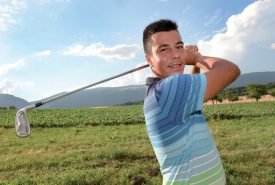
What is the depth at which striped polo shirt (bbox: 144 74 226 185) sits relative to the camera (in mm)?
2443

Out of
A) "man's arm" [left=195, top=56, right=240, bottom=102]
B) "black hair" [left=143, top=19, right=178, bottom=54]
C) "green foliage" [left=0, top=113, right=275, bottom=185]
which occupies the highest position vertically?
"black hair" [left=143, top=19, right=178, bottom=54]

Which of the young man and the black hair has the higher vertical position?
the black hair

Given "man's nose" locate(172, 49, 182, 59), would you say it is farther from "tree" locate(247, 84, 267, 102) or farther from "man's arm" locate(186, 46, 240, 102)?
"tree" locate(247, 84, 267, 102)

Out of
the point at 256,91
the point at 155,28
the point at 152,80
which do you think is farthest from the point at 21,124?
the point at 256,91

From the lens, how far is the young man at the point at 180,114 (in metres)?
2.45

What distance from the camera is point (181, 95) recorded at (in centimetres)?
246

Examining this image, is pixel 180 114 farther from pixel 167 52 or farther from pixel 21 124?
pixel 21 124

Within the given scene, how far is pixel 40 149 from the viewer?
61.5 feet

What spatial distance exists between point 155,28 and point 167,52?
0.59ft

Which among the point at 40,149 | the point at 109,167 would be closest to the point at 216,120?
the point at 40,149

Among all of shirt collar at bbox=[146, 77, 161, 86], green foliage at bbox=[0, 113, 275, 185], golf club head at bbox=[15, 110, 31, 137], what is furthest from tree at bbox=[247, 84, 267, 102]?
shirt collar at bbox=[146, 77, 161, 86]

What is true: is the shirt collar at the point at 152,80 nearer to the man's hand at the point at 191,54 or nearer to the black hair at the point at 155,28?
the black hair at the point at 155,28

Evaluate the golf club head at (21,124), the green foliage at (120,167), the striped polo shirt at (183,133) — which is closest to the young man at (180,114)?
the striped polo shirt at (183,133)

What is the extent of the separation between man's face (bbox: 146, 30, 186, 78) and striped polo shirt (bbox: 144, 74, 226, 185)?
140 mm
